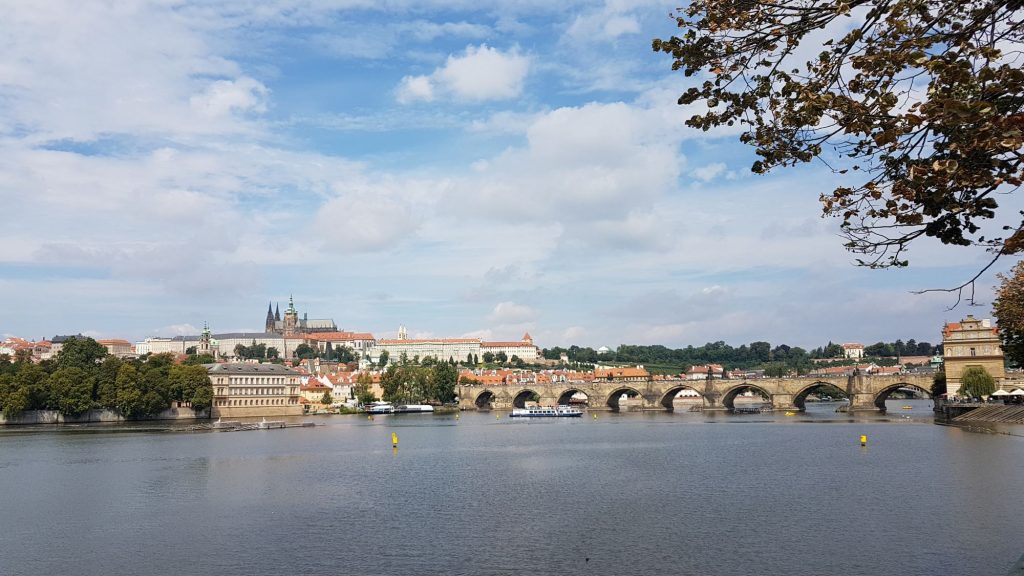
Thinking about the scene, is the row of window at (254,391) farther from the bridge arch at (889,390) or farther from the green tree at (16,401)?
the bridge arch at (889,390)

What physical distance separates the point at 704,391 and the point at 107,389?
6721 cm

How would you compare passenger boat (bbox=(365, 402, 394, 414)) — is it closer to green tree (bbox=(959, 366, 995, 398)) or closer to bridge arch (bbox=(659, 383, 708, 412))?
bridge arch (bbox=(659, 383, 708, 412))

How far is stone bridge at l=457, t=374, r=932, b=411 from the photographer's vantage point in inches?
3378

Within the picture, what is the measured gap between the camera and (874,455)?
41688mm

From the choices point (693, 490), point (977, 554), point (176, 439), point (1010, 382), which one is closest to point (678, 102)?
point (977, 554)

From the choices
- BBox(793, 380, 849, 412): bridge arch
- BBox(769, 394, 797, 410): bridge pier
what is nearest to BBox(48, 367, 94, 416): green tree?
BBox(769, 394, 797, 410): bridge pier

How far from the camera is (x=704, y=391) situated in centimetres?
10194

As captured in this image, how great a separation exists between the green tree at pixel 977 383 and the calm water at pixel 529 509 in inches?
667

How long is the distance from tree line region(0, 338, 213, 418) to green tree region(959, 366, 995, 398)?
73.1 metres

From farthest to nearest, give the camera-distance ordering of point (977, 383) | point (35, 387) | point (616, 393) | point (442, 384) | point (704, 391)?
point (442, 384)
point (616, 393)
point (704, 391)
point (35, 387)
point (977, 383)

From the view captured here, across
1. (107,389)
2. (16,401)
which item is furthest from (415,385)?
(16,401)

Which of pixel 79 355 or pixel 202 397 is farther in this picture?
pixel 79 355

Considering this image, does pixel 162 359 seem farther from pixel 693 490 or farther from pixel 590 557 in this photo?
pixel 590 557

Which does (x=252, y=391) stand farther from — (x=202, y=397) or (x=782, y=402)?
(x=782, y=402)
